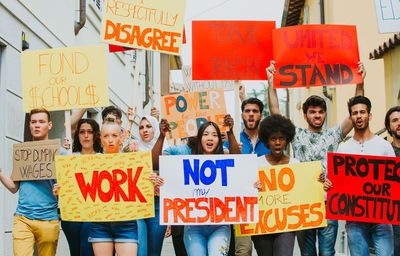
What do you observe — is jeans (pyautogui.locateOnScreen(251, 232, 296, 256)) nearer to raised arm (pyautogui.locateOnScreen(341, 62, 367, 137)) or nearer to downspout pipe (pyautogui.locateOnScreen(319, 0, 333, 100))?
raised arm (pyautogui.locateOnScreen(341, 62, 367, 137))

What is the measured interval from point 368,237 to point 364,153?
2.43ft

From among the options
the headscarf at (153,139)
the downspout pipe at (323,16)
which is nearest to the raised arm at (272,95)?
the headscarf at (153,139)

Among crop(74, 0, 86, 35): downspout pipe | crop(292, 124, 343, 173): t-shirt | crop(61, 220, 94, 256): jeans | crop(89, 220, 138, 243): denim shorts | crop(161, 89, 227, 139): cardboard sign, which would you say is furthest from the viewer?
crop(74, 0, 86, 35): downspout pipe

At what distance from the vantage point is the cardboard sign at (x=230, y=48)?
6.80 m

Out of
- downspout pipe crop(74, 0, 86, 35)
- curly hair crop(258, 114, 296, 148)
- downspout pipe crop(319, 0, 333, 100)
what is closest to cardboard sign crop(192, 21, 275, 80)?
curly hair crop(258, 114, 296, 148)

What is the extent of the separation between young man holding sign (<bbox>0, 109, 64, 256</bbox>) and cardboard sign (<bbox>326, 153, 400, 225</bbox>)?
96.9 inches

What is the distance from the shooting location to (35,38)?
8.32m

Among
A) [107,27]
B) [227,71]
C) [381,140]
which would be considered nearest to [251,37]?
[227,71]

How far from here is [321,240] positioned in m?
5.46

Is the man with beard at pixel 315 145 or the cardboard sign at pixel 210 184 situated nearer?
the cardboard sign at pixel 210 184

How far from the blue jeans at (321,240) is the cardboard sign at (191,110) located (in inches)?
72.8

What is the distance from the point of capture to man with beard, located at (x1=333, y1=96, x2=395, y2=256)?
5.18 metres

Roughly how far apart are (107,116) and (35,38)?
9.77 ft

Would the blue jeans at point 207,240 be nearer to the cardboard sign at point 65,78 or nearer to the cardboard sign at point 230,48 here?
the cardboard sign at point 65,78
